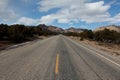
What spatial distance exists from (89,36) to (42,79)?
87.1 metres

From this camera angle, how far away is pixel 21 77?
690 cm

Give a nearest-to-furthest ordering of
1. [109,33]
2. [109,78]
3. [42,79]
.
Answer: [42,79], [109,78], [109,33]

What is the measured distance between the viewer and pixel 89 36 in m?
92.0

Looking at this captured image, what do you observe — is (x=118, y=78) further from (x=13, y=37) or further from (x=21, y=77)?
(x=13, y=37)

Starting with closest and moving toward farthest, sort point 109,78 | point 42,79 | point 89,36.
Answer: point 42,79
point 109,78
point 89,36

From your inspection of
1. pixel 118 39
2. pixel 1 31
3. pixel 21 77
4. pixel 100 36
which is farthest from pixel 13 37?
pixel 118 39

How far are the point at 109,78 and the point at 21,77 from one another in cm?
373

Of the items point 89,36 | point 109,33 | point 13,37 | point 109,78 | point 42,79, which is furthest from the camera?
point 89,36

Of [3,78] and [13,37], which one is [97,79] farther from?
[13,37]

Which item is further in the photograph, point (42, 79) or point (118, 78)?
point (118, 78)

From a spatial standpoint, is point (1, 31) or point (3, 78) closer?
point (3, 78)

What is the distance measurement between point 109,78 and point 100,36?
8173cm

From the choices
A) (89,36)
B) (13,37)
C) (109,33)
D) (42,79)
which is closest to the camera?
(42,79)

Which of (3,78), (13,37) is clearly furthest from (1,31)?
(3,78)
